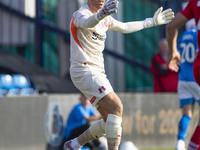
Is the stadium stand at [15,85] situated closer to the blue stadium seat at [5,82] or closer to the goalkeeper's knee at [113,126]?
the blue stadium seat at [5,82]

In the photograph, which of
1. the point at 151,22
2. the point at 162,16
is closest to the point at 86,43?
the point at 151,22

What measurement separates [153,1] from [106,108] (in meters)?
8.53

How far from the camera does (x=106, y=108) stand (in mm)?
5867

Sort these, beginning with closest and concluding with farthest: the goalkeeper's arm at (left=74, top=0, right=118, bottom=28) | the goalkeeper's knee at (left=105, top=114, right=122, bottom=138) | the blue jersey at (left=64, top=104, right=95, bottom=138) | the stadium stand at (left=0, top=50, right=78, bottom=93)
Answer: the goalkeeper's arm at (left=74, top=0, right=118, bottom=28) < the goalkeeper's knee at (left=105, top=114, right=122, bottom=138) < the blue jersey at (left=64, top=104, right=95, bottom=138) < the stadium stand at (left=0, top=50, right=78, bottom=93)

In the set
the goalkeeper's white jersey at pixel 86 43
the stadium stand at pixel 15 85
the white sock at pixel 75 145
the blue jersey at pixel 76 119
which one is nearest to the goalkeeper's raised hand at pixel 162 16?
the goalkeeper's white jersey at pixel 86 43

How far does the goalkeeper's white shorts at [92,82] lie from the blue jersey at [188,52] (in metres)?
2.54

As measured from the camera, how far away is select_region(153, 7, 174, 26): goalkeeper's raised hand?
20.4 feet

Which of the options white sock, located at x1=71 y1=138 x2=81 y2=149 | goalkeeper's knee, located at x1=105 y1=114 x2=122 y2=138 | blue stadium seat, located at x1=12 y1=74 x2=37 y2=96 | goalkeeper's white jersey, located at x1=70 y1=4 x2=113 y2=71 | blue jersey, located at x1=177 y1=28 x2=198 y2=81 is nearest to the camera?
goalkeeper's knee, located at x1=105 y1=114 x2=122 y2=138

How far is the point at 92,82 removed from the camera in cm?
589

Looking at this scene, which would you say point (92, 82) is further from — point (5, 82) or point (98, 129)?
point (5, 82)

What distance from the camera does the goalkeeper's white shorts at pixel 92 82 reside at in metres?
5.85

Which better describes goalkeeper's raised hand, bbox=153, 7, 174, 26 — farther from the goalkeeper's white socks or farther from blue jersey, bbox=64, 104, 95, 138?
blue jersey, bbox=64, 104, 95, 138

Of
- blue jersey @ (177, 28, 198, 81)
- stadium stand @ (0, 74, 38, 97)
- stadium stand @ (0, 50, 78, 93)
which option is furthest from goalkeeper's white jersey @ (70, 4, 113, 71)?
stadium stand @ (0, 50, 78, 93)

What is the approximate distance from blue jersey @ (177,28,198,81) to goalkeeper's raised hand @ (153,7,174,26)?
6.71 ft
